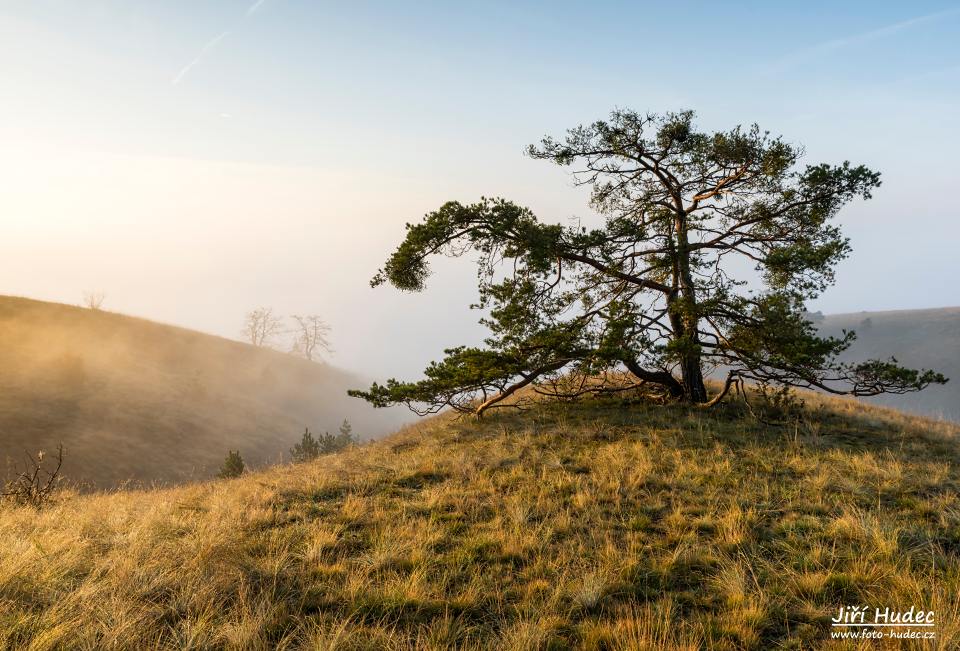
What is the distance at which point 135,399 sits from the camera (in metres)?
33.5

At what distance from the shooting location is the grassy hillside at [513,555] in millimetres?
3738

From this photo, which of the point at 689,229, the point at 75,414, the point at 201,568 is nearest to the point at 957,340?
the point at 689,229

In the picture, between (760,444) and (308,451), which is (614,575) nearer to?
(760,444)

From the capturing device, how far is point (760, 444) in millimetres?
9648

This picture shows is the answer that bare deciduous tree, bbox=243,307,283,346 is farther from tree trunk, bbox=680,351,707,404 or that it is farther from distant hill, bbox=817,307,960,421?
distant hill, bbox=817,307,960,421

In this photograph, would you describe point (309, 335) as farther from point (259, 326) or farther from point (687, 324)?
point (687, 324)

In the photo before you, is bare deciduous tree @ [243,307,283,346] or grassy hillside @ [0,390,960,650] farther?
bare deciduous tree @ [243,307,283,346]

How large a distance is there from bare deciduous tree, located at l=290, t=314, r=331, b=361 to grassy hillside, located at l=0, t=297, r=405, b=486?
20425mm

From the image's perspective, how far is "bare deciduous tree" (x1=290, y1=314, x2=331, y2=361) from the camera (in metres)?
79.0

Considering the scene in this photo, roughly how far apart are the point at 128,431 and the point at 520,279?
1208 inches

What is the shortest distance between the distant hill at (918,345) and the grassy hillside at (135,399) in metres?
95.7

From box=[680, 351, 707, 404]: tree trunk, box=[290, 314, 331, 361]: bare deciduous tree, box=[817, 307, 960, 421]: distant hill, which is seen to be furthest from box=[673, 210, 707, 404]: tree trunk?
box=[817, 307, 960, 421]: distant hill

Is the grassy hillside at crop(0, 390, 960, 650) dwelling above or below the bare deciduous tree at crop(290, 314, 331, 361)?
below

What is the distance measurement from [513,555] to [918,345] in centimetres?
13245
